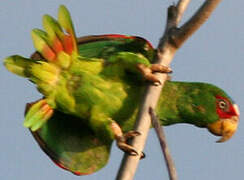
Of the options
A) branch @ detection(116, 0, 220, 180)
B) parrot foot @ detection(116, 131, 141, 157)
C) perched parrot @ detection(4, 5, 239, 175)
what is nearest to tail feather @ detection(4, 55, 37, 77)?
perched parrot @ detection(4, 5, 239, 175)

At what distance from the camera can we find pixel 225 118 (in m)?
3.86

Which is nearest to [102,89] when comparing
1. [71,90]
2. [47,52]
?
[71,90]

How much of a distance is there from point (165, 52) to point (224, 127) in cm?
106

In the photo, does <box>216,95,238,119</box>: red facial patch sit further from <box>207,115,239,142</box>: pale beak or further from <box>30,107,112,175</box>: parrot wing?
<box>30,107,112,175</box>: parrot wing

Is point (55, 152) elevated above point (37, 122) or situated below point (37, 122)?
below

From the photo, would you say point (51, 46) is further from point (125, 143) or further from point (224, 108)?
point (224, 108)

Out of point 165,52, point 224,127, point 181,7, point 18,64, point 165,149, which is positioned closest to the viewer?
point 165,149

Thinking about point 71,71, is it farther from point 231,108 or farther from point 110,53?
point 231,108

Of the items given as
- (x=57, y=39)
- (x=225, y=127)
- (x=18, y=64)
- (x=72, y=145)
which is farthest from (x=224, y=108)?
(x=18, y=64)

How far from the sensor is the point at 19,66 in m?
3.48

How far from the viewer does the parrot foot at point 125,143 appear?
268 centimetres

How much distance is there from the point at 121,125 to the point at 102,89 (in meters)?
0.27

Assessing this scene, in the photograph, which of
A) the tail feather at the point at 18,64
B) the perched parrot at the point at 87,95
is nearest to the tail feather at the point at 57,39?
the perched parrot at the point at 87,95

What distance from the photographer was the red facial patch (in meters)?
Result: 3.84
